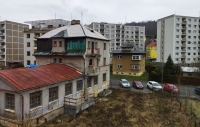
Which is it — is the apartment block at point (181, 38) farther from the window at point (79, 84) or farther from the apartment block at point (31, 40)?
the window at point (79, 84)

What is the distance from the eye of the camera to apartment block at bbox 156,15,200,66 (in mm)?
65750

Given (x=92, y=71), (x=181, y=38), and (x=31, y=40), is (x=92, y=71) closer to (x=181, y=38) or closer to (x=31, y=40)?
(x=31, y=40)

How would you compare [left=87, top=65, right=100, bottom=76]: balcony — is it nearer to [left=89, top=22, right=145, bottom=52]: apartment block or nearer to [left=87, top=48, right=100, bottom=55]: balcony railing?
[left=87, top=48, right=100, bottom=55]: balcony railing

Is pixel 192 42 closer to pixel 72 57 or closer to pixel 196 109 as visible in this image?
pixel 196 109

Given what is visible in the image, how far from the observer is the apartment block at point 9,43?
64.4 m

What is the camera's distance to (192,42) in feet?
223

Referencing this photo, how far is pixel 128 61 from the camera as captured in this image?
47812mm

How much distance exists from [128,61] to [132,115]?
1129 inches

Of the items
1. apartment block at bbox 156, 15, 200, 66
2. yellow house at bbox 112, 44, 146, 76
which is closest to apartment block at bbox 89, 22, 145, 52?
apartment block at bbox 156, 15, 200, 66

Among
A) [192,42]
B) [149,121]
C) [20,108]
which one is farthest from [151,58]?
[20,108]

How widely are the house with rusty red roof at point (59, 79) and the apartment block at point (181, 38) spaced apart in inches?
1698

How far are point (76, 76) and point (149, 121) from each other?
35.7 ft

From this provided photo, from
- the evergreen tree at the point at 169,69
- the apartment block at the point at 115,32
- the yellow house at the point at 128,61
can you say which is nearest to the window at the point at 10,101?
the evergreen tree at the point at 169,69

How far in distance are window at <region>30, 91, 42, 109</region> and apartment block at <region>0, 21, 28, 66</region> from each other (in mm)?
54597
